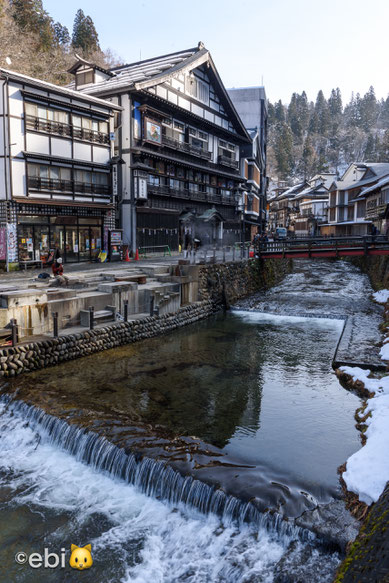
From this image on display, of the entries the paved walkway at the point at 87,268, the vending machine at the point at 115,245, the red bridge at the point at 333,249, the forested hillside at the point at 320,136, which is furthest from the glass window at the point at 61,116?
the forested hillside at the point at 320,136

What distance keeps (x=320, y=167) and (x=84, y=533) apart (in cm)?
13116

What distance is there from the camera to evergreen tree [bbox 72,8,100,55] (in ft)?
197

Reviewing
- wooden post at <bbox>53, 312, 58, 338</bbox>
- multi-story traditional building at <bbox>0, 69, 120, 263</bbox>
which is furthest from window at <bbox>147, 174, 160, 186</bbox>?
wooden post at <bbox>53, 312, 58, 338</bbox>

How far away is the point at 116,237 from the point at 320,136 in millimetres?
120240

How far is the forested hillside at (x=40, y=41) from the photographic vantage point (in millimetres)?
43812

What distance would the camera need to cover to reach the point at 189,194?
41938 mm

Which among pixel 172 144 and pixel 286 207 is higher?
pixel 286 207

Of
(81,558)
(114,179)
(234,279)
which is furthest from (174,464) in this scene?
(114,179)

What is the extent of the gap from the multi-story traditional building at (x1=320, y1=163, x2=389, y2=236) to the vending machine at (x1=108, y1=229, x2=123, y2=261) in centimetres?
3318

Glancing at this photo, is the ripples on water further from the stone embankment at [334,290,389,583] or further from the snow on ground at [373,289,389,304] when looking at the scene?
the snow on ground at [373,289,389,304]

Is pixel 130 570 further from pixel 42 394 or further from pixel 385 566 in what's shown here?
pixel 42 394

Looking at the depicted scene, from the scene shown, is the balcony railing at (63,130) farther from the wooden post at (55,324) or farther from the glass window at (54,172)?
the wooden post at (55,324)

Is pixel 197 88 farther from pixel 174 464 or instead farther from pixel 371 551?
pixel 371 551

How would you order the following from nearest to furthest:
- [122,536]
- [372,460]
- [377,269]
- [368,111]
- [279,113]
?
[122,536] < [372,460] < [377,269] < [368,111] < [279,113]
